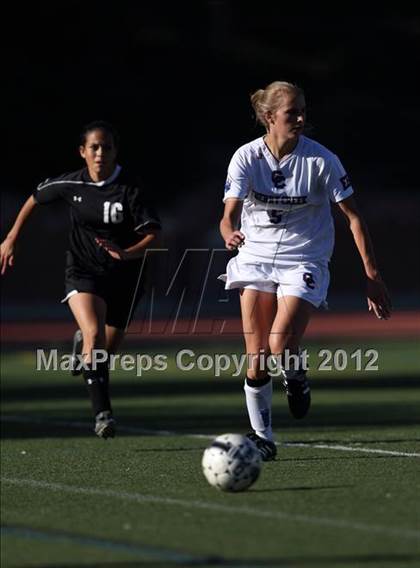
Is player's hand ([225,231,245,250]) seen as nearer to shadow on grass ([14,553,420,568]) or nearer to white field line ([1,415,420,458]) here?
white field line ([1,415,420,458])

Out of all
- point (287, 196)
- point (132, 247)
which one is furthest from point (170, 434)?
point (287, 196)

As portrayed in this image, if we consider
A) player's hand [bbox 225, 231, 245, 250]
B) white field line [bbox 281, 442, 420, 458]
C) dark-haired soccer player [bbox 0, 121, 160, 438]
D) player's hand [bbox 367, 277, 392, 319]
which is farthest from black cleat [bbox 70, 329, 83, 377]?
player's hand [bbox 225, 231, 245, 250]

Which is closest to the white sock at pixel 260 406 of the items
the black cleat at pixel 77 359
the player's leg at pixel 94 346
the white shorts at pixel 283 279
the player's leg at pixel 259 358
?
the player's leg at pixel 259 358

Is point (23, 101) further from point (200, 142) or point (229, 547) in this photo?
point (229, 547)

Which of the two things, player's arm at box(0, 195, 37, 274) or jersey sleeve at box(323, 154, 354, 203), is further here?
player's arm at box(0, 195, 37, 274)

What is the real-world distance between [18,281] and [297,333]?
39417 mm

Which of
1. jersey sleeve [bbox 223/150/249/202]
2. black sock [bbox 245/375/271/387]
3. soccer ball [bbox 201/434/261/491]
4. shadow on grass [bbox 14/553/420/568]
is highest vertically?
jersey sleeve [bbox 223/150/249/202]

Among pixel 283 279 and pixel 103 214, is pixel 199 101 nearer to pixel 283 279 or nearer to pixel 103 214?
pixel 103 214

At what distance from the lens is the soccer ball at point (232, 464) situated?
27.5 feet

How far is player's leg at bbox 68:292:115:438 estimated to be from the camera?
11020 millimetres

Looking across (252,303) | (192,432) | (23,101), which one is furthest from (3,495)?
(23,101)

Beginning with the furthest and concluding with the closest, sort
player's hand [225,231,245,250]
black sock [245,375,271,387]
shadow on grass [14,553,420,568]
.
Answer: black sock [245,375,271,387], player's hand [225,231,245,250], shadow on grass [14,553,420,568]

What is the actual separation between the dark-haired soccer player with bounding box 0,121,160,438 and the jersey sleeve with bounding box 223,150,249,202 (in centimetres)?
173

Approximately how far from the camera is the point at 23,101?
47250mm
